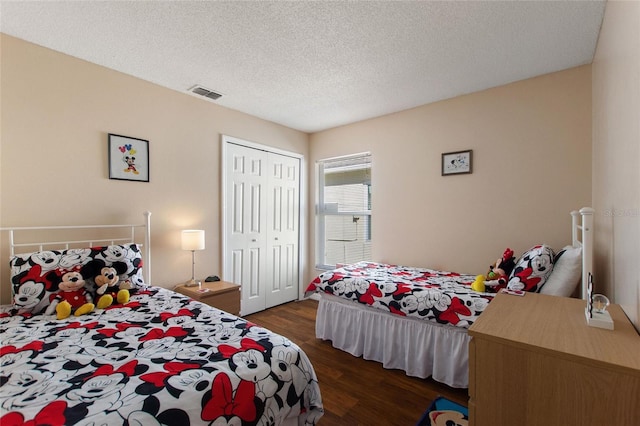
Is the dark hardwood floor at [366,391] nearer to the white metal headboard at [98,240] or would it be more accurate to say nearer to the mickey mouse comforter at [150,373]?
the mickey mouse comforter at [150,373]

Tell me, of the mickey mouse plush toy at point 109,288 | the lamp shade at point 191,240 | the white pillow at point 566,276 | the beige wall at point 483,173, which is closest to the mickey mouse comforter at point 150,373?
the mickey mouse plush toy at point 109,288

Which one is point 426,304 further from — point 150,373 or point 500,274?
point 150,373

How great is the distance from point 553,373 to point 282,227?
132 inches

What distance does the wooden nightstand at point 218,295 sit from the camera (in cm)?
259

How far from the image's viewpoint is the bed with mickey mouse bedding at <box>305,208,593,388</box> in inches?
76.5

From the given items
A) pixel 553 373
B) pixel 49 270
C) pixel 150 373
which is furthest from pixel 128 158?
pixel 553 373

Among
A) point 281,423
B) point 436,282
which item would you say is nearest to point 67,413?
point 281,423

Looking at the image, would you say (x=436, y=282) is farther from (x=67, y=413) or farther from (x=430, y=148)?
(x=67, y=413)

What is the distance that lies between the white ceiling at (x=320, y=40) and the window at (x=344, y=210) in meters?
1.29

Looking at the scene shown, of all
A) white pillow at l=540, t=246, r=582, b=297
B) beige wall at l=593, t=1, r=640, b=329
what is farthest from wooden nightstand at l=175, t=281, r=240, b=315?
beige wall at l=593, t=1, r=640, b=329

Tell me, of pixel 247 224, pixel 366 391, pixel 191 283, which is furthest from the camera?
pixel 247 224

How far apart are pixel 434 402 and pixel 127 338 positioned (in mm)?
1872

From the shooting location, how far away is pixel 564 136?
8.11ft

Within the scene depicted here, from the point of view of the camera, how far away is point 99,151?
94.5 inches
